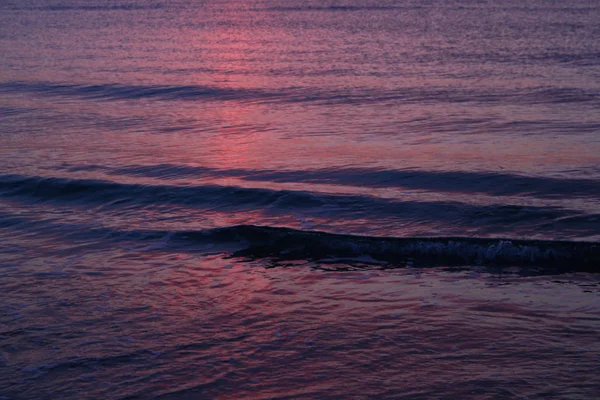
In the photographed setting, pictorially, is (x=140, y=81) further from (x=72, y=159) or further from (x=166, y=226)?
(x=166, y=226)

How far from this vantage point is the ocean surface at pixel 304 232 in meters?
6.27

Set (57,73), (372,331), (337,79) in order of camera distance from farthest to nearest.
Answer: (57,73), (337,79), (372,331)

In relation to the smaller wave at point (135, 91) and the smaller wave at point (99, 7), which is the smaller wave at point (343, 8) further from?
the smaller wave at point (135, 91)

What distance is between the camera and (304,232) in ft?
34.6

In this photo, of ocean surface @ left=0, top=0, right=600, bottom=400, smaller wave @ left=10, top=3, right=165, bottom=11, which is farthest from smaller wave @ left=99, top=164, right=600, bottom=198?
smaller wave @ left=10, top=3, right=165, bottom=11

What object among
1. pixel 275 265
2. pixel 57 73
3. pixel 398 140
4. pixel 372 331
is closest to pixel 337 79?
pixel 398 140

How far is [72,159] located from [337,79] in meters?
11.6

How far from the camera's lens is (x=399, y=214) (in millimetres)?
11500

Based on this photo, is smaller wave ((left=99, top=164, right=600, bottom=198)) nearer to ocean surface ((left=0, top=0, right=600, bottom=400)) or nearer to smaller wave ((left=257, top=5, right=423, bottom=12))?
ocean surface ((left=0, top=0, right=600, bottom=400))

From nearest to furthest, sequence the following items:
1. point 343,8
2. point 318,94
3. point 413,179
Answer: point 413,179, point 318,94, point 343,8

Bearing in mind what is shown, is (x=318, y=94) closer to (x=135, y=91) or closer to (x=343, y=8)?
(x=135, y=91)

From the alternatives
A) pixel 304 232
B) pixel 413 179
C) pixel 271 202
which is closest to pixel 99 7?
pixel 413 179

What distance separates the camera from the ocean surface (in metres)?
6.27

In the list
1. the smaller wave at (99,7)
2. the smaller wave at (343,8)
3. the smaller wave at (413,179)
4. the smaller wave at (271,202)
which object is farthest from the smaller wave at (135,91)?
the smaller wave at (99,7)
